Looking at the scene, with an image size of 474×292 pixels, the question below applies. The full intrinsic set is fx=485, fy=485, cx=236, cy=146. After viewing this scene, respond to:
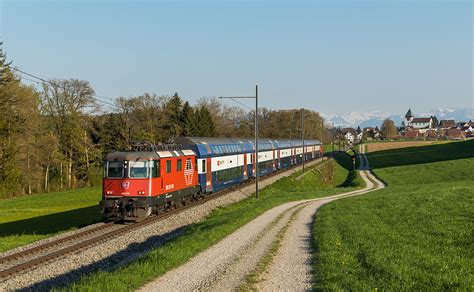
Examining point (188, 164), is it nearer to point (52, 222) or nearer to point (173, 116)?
point (52, 222)

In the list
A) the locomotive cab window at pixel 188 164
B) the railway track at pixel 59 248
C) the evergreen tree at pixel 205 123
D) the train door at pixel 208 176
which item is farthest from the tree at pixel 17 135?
the evergreen tree at pixel 205 123

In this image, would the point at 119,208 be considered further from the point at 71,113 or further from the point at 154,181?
the point at 71,113

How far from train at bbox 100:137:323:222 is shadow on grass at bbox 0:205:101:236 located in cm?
382

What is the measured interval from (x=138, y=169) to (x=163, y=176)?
1805 millimetres

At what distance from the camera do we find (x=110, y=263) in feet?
53.1

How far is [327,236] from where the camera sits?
53.8 feet

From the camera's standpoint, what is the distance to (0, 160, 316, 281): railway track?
15481 mm

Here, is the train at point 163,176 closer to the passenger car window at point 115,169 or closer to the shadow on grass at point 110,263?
the passenger car window at point 115,169

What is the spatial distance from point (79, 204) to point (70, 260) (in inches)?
1089

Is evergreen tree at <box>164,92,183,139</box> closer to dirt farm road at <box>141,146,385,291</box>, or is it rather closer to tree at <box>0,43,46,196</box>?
tree at <box>0,43,46,196</box>

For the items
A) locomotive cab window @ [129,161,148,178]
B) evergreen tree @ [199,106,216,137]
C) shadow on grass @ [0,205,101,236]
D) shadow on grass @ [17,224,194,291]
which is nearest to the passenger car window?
locomotive cab window @ [129,161,148,178]

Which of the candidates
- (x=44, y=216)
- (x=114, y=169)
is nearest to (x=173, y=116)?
(x=44, y=216)

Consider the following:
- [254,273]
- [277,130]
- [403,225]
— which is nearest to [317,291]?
[254,273]

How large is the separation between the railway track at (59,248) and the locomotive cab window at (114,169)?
7.88 ft
